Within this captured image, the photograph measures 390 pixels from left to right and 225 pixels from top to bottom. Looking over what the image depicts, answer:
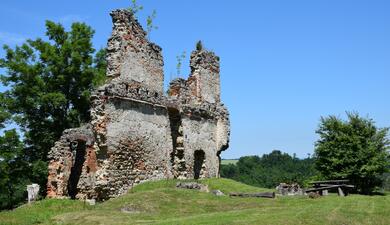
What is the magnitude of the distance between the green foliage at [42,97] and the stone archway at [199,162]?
789cm

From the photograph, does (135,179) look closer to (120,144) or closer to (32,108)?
(120,144)

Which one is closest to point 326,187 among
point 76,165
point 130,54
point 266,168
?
point 130,54

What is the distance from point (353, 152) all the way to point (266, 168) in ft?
180

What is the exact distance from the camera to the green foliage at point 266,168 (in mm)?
71844

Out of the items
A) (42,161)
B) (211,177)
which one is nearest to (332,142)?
(211,177)

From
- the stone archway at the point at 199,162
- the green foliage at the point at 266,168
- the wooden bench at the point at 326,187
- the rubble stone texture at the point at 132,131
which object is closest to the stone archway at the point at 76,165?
the rubble stone texture at the point at 132,131

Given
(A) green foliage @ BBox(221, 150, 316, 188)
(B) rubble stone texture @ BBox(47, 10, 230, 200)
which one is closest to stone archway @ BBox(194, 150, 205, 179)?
(B) rubble stone texture @ BBox(47, 10, 230, 200)

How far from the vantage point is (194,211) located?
1639 cm

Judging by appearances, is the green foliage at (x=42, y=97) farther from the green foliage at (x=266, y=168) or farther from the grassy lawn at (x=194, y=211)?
the green foliage at (x=266, y=168)

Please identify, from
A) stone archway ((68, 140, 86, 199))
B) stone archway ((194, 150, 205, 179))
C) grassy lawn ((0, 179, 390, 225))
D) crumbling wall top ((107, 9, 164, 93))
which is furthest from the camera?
stone archway ((194, 150, 205, 179))

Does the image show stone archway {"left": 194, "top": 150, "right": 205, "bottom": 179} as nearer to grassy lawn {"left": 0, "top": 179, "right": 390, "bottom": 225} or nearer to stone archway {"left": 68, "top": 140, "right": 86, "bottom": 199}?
stone archway {"left": 68, "top": 140, "right": 86, "bottom": 199}

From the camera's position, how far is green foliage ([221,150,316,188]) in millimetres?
71844

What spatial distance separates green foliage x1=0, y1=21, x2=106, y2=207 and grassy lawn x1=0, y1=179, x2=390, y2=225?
512 inches

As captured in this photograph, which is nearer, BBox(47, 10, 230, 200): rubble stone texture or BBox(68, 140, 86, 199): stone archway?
BBox(47, 10, 230, 200): rubble stone texture
